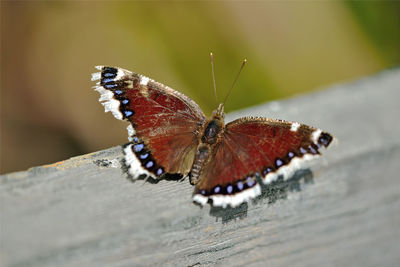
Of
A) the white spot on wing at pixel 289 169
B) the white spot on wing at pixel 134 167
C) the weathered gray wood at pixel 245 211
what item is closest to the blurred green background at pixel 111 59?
the weathered gray wood at pixel 245 211

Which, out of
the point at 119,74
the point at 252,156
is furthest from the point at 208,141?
the point at 119,74

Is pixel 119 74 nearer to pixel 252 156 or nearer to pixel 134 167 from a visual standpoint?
pixel 134 167

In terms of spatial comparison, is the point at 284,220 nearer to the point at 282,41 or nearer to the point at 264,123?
the point at 264,123

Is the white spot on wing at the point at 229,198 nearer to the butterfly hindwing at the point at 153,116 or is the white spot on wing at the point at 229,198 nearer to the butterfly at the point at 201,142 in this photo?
the butterfly at the point at 201,142

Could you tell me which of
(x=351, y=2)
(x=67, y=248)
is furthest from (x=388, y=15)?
(x=67, y=248)

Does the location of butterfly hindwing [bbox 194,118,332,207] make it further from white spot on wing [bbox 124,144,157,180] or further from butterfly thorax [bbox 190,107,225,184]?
white spot on wing [bbox 124,144,157,180]

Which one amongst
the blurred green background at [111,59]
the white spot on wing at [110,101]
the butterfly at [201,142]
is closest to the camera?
the butterfly at [201,142]
